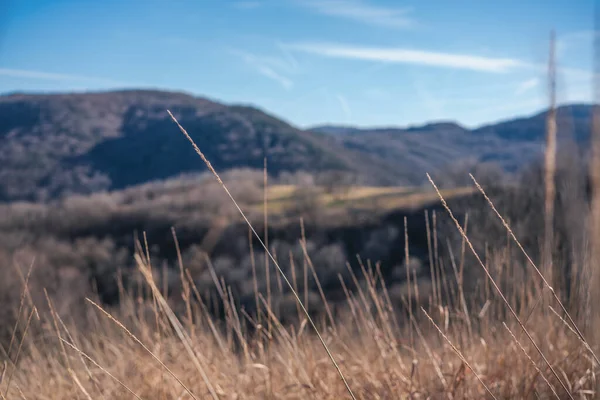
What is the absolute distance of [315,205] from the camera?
38.7m

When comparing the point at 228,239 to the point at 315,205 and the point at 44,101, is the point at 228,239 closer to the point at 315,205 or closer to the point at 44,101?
Answer: the point at 315,205

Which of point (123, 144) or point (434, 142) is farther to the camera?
point (434, 142)

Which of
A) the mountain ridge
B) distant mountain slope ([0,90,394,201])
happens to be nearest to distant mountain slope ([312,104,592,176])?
the mountain ridge

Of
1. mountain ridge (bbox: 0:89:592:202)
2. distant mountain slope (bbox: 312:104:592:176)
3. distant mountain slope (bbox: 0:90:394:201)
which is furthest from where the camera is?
distant mountain slope (bbox: 312:104:592:176)

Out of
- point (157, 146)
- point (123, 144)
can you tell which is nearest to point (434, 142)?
point (157, 146)

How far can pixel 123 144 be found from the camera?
86625 millimetres

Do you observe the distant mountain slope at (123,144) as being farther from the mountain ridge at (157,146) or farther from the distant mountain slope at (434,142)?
the distant mountain slope at (434,142)

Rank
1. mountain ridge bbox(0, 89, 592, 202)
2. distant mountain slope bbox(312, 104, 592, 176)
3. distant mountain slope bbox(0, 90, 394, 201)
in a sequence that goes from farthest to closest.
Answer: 1. distant mountain slope bbox(312, 104, 592, 176)
2. mountain ridge bbox(0, 89, 592, 202)
3. distant mountain slope bbox(0, 90, 394, 201)

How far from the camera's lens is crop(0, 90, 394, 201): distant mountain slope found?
63906mm

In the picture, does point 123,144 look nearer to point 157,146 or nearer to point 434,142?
point 157,146

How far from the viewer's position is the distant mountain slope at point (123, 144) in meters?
63.9

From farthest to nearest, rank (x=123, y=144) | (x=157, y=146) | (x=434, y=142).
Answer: (x=434, y=142)
(x=123, y=144)
(x=157, y=146)

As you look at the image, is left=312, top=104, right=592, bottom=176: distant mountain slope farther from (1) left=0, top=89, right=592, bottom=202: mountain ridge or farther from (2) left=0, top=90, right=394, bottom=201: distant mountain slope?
(2) left=0, top=90, right=394, bottom=201: distant mountain slope

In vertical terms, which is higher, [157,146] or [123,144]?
[123,144]
